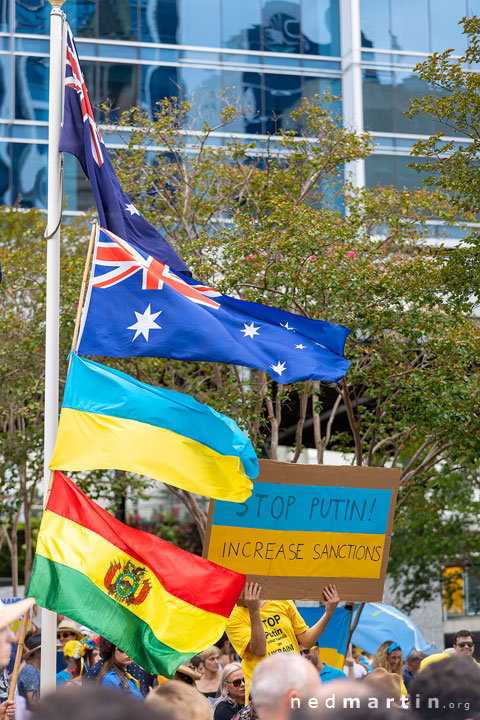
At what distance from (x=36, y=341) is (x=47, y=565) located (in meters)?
8.36

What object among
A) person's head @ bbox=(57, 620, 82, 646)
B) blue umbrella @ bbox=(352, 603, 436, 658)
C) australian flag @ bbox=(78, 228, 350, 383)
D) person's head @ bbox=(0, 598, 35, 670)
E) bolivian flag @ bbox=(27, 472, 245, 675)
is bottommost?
blue umbrella @ bbox=(352, 603, 436, 658)

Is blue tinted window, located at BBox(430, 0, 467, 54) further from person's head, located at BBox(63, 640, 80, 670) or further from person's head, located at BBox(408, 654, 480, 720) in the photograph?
person's head, located at BBox(408, 654, 480, 720)

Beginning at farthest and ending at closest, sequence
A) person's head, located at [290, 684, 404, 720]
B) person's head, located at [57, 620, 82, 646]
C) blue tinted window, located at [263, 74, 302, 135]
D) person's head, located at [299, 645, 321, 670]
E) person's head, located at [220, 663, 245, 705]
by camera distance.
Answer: blue tinted window, located at [263, 74, 302, 135] → person's head, located at [57, 620, 82, 646] → person's head, located at [299, 645, 321, 670] → person's head, located at [220, 663, 245, 705] → person's head, located at [290, 684, 404, 720]

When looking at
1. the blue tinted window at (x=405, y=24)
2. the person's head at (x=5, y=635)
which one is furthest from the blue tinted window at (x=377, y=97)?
the person's head at (x=5, y=635)

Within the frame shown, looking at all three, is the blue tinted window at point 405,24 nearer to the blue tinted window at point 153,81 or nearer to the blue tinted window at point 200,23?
the blue tinted window at point 200,23

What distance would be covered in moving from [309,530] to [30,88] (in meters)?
27.3

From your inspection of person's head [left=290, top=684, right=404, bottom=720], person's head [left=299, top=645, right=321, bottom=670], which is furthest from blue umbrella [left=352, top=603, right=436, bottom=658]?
person's head [left=290, top=684, right=404, bottom=720]

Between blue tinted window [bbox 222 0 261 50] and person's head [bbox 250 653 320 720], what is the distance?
1217 inches

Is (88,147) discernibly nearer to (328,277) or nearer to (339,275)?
(328,277)

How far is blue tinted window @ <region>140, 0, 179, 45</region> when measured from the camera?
3194cm

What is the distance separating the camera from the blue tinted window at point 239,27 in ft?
106

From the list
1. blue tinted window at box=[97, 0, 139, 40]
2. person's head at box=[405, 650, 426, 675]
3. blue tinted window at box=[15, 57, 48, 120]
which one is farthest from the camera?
blue tinted window at box=[97, 0, 139, 40]

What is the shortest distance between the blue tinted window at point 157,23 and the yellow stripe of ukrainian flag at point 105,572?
28540 mm

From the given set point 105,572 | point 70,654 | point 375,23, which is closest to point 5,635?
point 105,572
